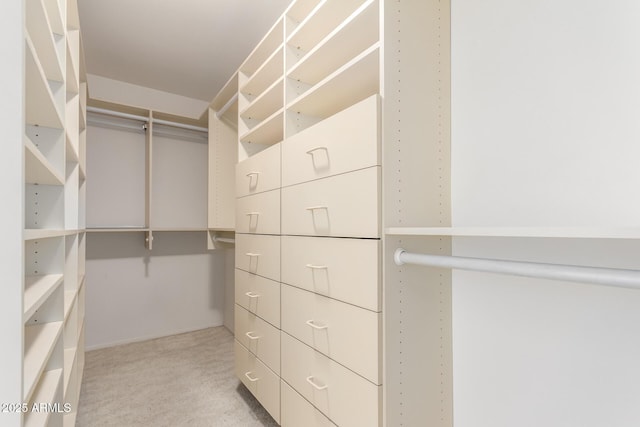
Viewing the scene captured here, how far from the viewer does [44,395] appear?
3.51ft

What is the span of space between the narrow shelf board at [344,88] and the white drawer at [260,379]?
1.46 m

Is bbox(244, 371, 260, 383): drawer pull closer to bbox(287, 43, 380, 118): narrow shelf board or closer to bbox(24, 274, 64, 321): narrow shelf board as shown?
bbox(24, 274, 64, 321): narrow shelf board

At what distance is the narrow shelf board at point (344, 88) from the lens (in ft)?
4.11

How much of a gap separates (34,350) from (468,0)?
77.7 inches

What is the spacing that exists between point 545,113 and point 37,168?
165cm

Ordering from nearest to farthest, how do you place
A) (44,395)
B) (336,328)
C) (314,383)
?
(44,395)
(336,328)
(314,383)

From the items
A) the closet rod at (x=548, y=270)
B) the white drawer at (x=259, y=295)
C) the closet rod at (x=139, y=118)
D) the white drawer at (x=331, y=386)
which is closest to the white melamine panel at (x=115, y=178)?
the closet rod at (x=139, y=118)

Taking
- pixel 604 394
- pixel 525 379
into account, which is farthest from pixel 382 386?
pixel 604 394

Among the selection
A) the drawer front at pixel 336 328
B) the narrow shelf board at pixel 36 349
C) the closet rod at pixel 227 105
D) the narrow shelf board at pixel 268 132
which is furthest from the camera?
the closet rod at pixel 227 105

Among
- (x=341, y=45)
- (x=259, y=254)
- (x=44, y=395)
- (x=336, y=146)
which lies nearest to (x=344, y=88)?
(x=341, y=45)

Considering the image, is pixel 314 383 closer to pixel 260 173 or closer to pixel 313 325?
pixel 313 325

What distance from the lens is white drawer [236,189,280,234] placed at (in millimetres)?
1761

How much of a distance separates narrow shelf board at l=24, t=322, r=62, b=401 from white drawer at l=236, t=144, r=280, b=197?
1.12 m

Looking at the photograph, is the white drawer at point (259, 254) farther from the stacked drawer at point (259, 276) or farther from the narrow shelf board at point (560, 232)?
the narrow shelf board at point (560, 232)
